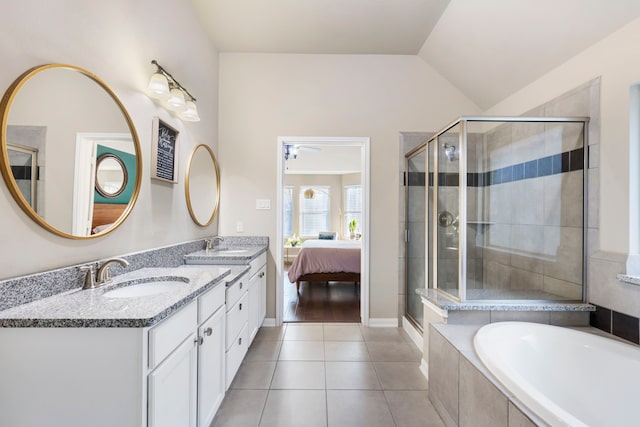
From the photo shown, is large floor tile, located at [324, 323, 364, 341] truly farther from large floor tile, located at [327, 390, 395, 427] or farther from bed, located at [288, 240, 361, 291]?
bed, located at [288, 240, 361, 291]

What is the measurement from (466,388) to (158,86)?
2405mm

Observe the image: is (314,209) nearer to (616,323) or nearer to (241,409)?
(241,409)

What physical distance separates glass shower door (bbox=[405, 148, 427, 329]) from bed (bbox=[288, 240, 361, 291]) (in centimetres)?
129

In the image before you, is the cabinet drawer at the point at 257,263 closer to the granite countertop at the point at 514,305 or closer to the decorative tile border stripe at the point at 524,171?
the granite countertop at the point at 514,305

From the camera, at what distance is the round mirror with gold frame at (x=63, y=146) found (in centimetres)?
106

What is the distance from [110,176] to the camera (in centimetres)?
150

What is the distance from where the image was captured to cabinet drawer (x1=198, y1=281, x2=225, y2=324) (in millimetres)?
1385

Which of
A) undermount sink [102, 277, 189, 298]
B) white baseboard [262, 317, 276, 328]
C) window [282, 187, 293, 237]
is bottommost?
white baseboard [262, 317, 276, 328]

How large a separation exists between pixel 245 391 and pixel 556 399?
5.80 feet

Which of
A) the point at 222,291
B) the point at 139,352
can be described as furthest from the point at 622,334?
the point at 139,352

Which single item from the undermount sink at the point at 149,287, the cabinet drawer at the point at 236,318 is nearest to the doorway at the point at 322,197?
the cabinet drawer at the point at 236,318

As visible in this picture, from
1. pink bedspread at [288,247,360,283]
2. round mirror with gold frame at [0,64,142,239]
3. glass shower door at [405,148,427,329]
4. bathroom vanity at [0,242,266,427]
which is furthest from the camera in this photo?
pink bedspread at [288,247,360,283]

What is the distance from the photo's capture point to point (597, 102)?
1.75 meters

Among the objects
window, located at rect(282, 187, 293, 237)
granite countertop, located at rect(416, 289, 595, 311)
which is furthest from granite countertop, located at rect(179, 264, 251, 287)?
window, located at rect(282, 187, 293, 237)
